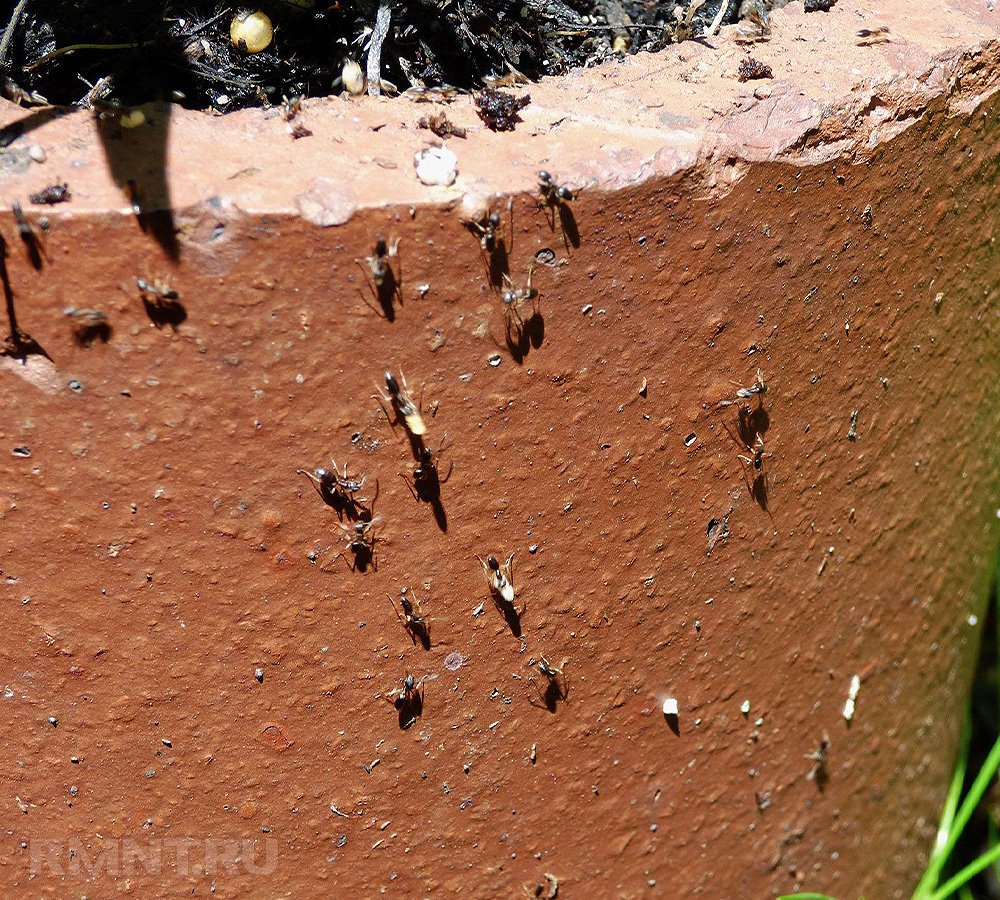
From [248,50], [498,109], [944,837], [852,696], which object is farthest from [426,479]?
[944,837]

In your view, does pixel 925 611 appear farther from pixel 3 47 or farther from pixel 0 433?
pixel 3 47

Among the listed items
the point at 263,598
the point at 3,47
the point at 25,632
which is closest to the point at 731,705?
the point at 263,598

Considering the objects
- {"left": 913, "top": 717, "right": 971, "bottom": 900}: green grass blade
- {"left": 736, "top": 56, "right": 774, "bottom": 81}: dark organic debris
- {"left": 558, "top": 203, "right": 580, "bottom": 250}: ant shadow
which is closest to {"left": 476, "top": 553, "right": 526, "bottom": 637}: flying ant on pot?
A: {"left": 558, "top": 203, "right": 580, "bottom": 250}: ant shadow

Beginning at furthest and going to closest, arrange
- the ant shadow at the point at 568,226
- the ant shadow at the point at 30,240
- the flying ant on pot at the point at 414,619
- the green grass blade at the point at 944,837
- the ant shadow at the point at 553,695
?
the green grass blade at the point at 944,837
the ant shadow at the point at 553,695
the flying ant on pot at the point at 414,619
the ant shadow at the point at 568,226
the ant shadow at the point at 30,240

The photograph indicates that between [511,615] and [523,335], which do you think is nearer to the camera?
[523,335]

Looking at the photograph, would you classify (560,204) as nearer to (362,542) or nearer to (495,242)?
(495,242)

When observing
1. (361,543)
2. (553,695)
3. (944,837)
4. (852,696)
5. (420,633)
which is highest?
(361,543)

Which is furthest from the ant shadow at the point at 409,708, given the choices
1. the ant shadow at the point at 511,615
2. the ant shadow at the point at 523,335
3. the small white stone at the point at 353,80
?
the small white stone at the point at 353,80

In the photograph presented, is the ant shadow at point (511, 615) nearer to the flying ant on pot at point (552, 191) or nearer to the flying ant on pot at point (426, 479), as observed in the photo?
the flying ant on pot at point (426, 479)
